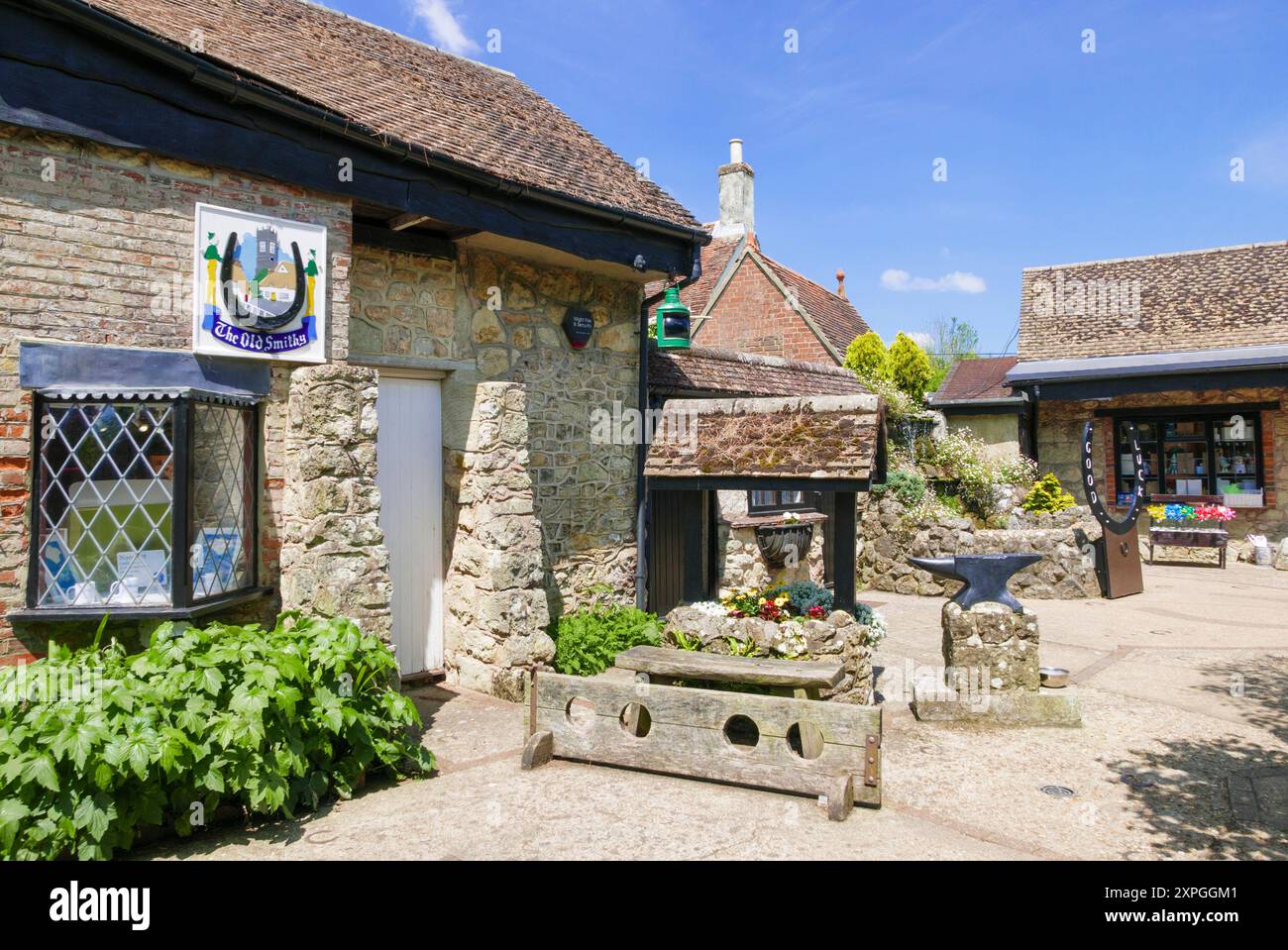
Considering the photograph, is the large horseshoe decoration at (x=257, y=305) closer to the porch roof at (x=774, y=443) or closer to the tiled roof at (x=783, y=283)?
the porch roof at (x=774, y=443)

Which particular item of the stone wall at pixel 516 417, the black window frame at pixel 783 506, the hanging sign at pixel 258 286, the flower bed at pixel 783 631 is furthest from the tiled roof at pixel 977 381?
the hanging sign at pixel 258 286

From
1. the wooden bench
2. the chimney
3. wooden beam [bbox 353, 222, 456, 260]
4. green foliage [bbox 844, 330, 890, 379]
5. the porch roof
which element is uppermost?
the chimney

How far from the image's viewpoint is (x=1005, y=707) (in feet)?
21.1

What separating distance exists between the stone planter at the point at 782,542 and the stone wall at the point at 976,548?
6.24 feet

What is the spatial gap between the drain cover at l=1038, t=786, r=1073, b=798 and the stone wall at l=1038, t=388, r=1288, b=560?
1188 centimetres

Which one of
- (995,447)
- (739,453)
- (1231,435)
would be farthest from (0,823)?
(1231,435)

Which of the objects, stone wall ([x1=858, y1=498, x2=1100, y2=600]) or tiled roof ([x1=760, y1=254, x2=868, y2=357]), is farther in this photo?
tiled roof ([x1=760, y1=254, x2=868, y2=357])

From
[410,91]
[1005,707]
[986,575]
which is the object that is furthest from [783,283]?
[1005,707]

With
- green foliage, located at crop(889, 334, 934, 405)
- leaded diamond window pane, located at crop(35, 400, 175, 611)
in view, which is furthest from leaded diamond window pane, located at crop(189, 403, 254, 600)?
green foliage, located at crop(889, 334, 934, 405)

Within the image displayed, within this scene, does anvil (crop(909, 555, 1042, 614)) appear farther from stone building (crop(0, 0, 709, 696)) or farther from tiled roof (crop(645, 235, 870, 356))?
tiled roof (crop(645, 235, 870, 356))

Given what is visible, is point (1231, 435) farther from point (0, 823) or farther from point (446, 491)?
point (0, 823)

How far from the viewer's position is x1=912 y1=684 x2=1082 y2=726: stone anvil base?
249 inches

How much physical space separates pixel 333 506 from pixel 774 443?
134 inches

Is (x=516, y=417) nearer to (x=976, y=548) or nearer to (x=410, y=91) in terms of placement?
(x=410, y=91)
